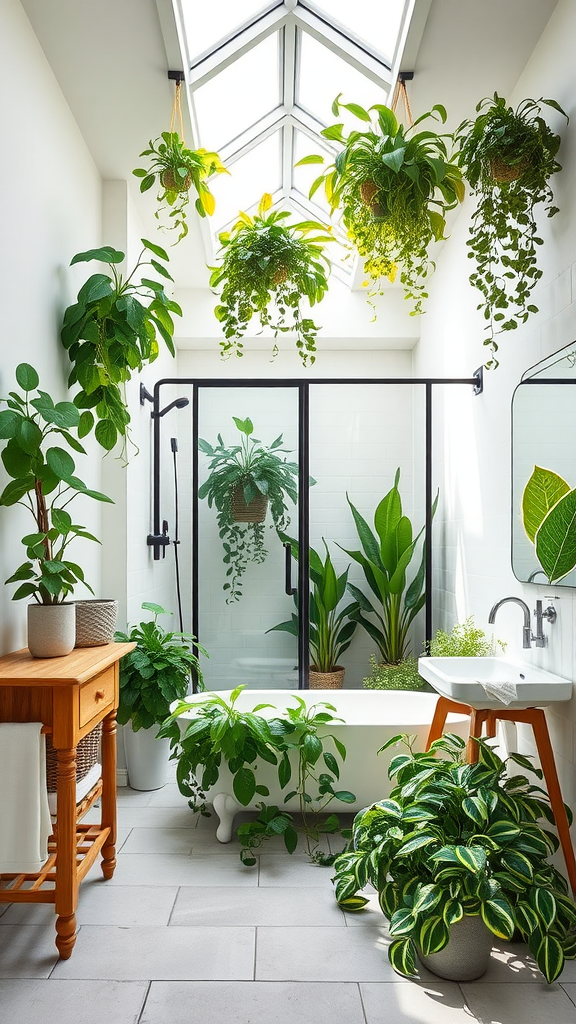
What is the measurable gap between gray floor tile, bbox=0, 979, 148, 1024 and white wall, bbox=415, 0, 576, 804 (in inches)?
56.8

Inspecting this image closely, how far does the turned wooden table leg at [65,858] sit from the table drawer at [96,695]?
0.45 feet

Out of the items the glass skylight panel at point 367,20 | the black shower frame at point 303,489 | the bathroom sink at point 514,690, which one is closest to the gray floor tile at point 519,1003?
the bathroom sink at point 514,690

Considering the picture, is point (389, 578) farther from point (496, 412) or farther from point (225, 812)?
point (225, 812)

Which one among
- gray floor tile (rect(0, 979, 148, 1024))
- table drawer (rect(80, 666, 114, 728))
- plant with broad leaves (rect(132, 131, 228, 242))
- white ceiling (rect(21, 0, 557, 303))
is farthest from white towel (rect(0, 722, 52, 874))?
white ceiling (rect(21, 0, 557, 303))

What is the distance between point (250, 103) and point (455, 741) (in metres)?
3.10

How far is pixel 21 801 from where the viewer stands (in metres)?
2.04

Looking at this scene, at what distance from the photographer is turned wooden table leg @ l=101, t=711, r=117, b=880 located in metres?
2.70

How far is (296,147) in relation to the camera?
4.22m

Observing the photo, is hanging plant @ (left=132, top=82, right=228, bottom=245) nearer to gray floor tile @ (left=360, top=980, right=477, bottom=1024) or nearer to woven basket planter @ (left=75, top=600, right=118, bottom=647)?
woven basket planter @ (left=75, top=600, right=118, bottom=647)

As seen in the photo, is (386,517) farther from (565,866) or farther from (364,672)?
(565,866)

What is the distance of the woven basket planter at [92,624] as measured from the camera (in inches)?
105

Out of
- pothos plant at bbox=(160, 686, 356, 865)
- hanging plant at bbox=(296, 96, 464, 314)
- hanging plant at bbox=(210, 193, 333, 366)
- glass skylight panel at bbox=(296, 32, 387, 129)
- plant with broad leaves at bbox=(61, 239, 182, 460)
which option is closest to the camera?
hanging plant at bbox=(296, 96, 464, 314)

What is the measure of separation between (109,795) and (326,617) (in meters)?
1.75

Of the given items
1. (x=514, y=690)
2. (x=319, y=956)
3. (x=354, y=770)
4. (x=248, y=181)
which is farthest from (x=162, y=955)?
(x=248, y=181)
